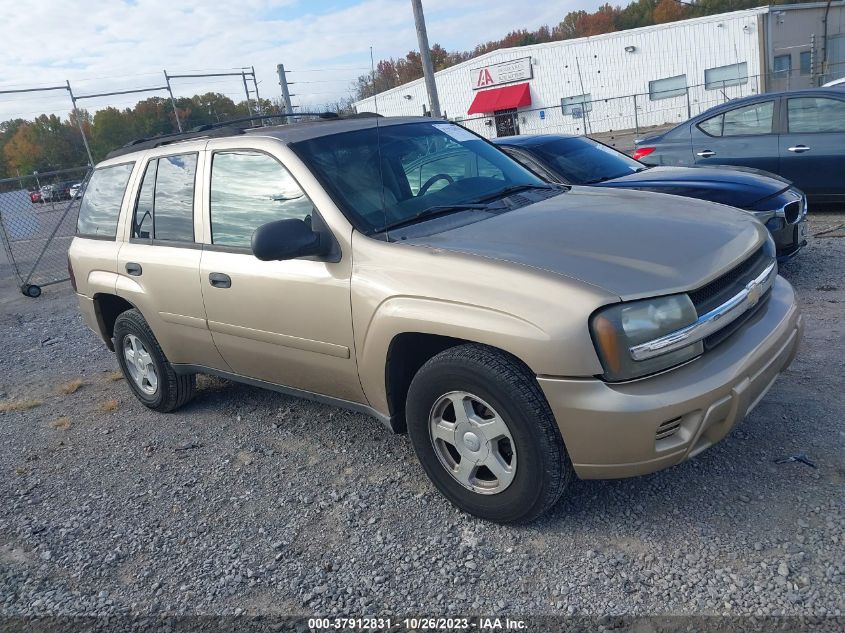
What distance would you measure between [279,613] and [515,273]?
1.62 metres

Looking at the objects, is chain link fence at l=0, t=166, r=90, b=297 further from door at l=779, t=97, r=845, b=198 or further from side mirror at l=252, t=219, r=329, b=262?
door at l=779, t=97, r=845, b=198

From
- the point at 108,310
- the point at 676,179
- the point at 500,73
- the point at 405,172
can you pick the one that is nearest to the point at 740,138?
the point at 676,179

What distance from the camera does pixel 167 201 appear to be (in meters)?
4.48

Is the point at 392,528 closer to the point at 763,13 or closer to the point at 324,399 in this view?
the point at 324,399

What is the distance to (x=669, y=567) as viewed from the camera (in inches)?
109

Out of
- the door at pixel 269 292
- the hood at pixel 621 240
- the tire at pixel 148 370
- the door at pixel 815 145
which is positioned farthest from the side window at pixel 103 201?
the door at pixel 815 145

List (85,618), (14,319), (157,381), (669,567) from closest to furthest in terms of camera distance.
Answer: (669,567), (85,618), (157,381), (14,319)

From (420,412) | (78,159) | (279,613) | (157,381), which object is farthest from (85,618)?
(78,159)

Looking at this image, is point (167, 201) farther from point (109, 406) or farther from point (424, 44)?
point (424, 44)

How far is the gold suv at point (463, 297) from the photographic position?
271 cm

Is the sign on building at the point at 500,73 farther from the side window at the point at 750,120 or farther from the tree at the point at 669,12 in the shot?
the side window at the point at 750,120

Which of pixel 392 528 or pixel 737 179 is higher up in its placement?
pixel 737 179

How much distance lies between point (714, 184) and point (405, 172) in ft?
10.3

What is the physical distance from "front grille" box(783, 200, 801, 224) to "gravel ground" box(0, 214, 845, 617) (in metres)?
1.13
